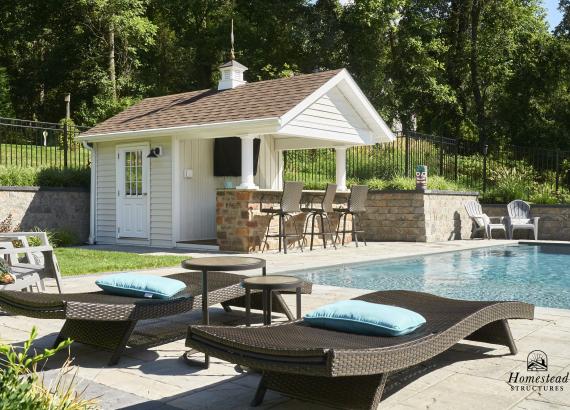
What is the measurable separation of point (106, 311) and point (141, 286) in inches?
21.2

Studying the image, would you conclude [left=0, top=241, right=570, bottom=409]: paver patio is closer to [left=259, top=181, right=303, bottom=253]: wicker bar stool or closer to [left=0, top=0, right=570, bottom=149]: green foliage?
[left=259, top=181, right=303, bottom=253]: wicker bar stool

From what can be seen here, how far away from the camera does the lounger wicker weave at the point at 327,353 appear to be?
2.83m

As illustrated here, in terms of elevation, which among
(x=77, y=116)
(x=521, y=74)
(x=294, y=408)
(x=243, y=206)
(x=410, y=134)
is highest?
(x=521, y=74)

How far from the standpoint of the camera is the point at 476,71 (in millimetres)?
28094

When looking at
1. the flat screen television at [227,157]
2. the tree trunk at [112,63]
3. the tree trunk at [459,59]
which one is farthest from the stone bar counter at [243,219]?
the tree trunk at [459,59]

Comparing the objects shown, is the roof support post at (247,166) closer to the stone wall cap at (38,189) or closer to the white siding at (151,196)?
the white siding at (151,196)

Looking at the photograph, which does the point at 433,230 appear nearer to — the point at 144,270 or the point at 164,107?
the point at 164,107

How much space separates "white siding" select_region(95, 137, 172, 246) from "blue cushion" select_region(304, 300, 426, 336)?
31.4 feet

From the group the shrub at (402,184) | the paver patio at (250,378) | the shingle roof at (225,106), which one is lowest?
the paver patio at (250,378)

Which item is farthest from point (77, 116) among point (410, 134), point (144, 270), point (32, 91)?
point (144, 270)

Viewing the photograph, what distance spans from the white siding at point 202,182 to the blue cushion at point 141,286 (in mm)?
8338

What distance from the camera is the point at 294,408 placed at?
3338mm

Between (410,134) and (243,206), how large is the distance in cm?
634

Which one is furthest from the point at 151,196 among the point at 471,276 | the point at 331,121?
the point at 471,276
